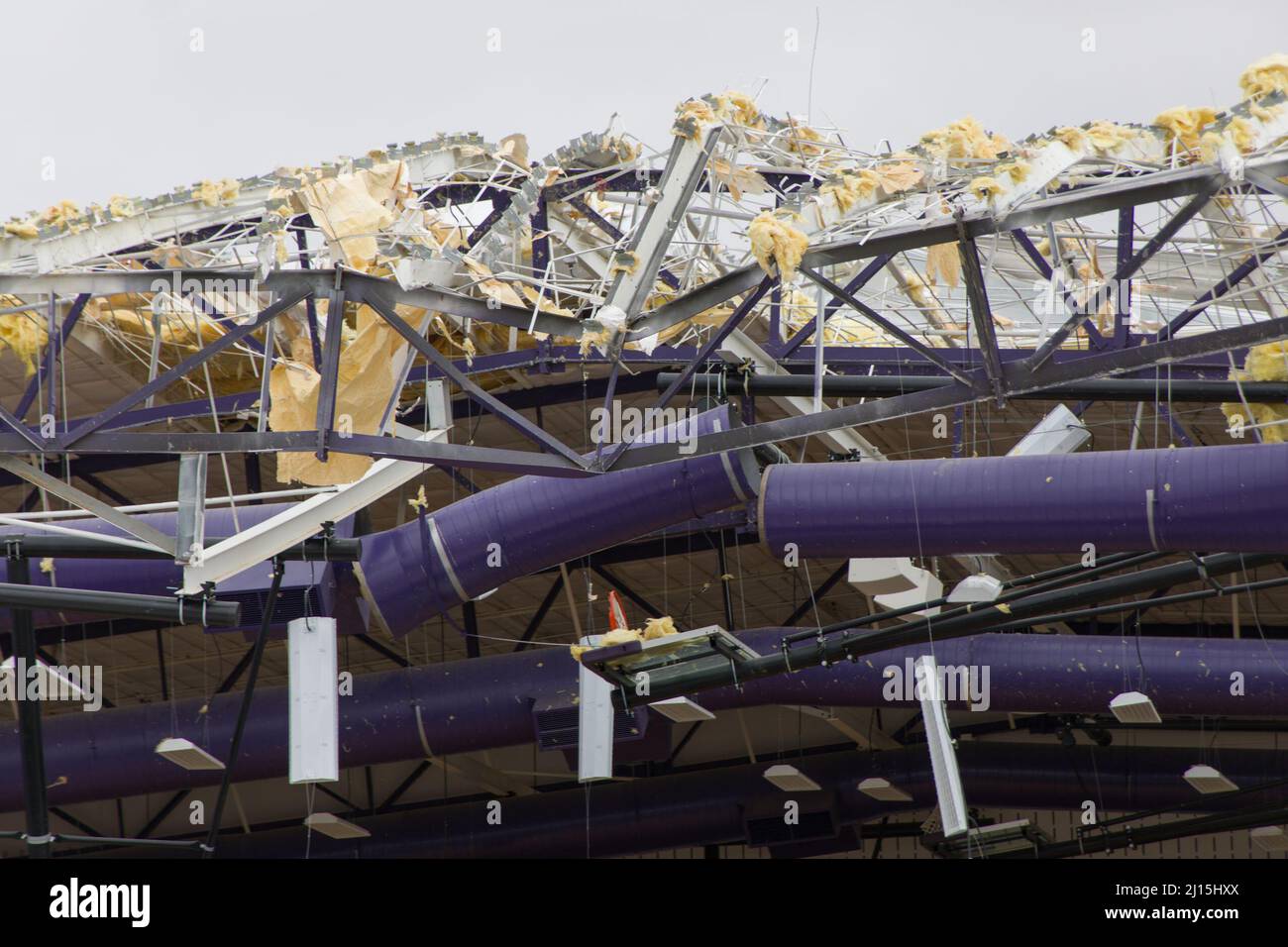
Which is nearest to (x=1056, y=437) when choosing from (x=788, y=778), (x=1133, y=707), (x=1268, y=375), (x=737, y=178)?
(x=1268, y=375)

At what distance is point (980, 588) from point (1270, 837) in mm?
12348

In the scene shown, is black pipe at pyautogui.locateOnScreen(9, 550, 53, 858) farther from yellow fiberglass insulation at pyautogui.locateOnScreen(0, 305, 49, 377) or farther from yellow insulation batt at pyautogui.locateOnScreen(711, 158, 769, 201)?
yellow insulation batt at pyautogui.locateOnScreen(711, 158, 769, 201)

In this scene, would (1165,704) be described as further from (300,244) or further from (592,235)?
(300,244)

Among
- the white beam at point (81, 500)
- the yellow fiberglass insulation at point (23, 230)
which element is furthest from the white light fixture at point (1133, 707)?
the yellow fiberglass insulation at point (23, 230)

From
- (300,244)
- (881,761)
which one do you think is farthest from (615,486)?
(881,761)

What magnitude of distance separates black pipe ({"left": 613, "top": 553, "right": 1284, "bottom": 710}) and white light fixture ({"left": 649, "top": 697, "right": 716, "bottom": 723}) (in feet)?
9.97

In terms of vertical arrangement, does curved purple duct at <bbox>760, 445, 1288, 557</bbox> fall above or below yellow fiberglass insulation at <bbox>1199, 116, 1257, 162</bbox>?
below

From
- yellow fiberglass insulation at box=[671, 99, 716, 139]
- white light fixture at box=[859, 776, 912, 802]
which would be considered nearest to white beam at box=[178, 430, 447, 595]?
yellow fiberglass insulation at box=[671, 99, 716, 139]

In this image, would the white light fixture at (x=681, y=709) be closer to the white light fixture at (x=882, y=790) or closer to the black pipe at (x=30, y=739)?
the white light fixture at (x=882, y=790)

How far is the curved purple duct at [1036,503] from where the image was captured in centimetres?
1363

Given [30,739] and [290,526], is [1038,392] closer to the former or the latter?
[290,526]

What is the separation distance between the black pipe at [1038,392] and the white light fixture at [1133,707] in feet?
15.7

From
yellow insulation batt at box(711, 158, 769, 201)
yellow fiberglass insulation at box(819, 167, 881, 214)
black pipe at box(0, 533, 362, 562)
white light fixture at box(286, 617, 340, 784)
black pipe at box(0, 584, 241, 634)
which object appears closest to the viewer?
yellow fiberglass insulation at box(819, 167, 881, 214)

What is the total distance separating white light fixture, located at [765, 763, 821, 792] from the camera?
2509 cm
